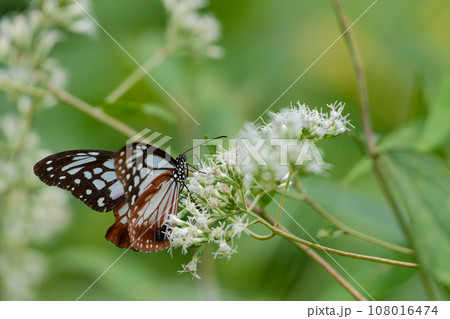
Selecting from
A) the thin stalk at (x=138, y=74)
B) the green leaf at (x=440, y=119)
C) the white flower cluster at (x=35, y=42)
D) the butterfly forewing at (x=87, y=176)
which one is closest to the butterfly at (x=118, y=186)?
the butterfly forewing at (x=87, y=176)

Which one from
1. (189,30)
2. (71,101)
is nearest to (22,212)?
(71,101)

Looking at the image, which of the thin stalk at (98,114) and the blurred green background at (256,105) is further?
the blurred green background at (256,105)

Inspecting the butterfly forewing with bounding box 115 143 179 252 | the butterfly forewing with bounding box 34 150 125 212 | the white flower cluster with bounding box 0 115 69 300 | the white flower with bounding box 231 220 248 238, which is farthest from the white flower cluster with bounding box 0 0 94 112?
the white flower with bounding box 231 220 248 238

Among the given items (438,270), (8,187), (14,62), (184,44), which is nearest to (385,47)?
(184,44)

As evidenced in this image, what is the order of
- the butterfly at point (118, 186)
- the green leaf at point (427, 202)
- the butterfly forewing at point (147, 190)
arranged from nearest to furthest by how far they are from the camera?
the green leaf at point (427, 202) < the butterfly forewing at point (147, 190) < the butterfly at point (118, 186)

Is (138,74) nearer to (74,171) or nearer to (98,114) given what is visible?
(98,114)

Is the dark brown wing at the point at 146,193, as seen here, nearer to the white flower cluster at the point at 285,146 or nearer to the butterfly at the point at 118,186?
the butterfly at the point at 118,186
